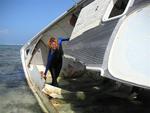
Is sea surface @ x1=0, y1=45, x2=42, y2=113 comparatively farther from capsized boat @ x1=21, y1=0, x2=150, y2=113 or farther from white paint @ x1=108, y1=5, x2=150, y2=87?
white paint @ x1=108, y1=5, x2=150, y2=87

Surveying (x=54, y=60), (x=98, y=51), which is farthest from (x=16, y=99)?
(x=98, y=51)

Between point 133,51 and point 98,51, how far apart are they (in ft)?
3.16

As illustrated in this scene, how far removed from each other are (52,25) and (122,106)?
15.6 ft

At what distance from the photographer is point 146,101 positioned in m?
9.35

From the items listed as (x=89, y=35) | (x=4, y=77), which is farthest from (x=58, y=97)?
(x=4, y=77)

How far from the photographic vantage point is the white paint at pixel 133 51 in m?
5.88

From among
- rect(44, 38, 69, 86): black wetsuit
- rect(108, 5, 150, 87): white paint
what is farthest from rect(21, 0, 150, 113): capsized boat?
rect(44, 38, 69, 86): black wetsuit

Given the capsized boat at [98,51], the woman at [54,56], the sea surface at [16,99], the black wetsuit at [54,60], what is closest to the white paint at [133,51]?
the capsized boat at [98,51]

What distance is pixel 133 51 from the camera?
20.3ft

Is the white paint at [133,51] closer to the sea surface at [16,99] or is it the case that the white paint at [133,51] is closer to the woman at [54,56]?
the sea surface at [16,99]

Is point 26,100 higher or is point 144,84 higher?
point 144,84

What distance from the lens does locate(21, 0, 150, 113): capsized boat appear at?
6.07 meters

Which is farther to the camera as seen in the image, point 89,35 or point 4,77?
point 4,77

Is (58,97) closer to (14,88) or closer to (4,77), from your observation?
(14,88)
